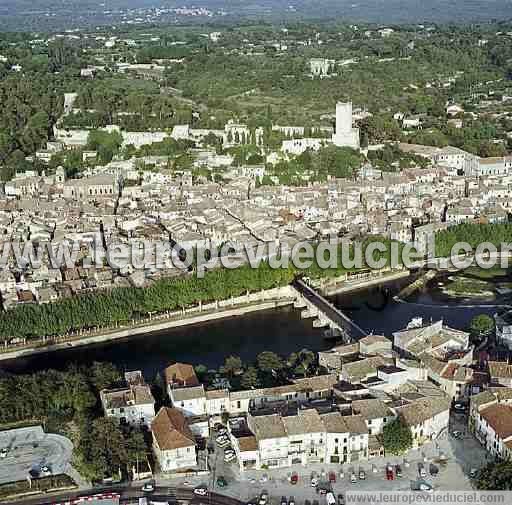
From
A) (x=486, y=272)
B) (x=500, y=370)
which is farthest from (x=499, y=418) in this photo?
(x=486, y=272)

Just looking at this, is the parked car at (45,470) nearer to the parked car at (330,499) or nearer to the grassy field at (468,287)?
the parked car at (330,499)

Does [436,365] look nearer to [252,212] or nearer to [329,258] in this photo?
[329,258]

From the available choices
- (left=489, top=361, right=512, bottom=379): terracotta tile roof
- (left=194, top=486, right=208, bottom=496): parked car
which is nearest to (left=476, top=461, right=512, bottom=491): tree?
(left=489, top=361, right=512, bottom=379): terracotta tile roof

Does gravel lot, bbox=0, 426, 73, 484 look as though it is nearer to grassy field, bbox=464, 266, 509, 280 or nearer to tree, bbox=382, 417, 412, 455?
tree, bbox=382, 417, 412, 455

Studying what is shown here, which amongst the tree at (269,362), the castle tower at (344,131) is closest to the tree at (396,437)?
the tree at (269,362)

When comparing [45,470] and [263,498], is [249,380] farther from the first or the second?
[45,470]
